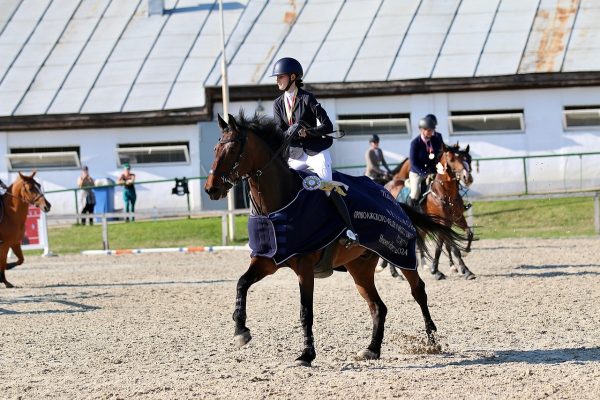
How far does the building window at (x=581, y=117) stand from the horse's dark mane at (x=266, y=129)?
24.9m

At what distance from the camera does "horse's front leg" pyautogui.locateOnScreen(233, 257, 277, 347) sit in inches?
377

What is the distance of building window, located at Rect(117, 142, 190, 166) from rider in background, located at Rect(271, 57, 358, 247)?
25.0 m

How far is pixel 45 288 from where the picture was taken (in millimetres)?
18797

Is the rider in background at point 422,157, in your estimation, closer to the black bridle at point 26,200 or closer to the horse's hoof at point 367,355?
the black bridle at point 26,200

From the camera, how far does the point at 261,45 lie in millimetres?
37250

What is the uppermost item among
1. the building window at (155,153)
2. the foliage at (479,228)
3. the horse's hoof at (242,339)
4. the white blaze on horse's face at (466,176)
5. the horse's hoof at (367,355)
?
the building window at (155,153)

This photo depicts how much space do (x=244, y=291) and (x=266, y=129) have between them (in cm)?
156

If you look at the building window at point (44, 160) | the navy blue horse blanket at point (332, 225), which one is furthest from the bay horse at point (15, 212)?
the building window at point (44, 160)

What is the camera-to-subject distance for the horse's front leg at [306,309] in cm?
963

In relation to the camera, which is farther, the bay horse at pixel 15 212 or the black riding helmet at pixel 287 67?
the bay horse at pixel 15 212

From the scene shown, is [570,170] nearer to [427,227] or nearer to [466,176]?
[466,176]

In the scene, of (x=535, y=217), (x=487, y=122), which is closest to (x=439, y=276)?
(x=535, y=217)

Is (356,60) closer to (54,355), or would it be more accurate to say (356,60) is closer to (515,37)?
(515,37)

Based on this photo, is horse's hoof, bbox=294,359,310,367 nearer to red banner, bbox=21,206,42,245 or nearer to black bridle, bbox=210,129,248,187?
black bridle, bbox=210,129,248,187
